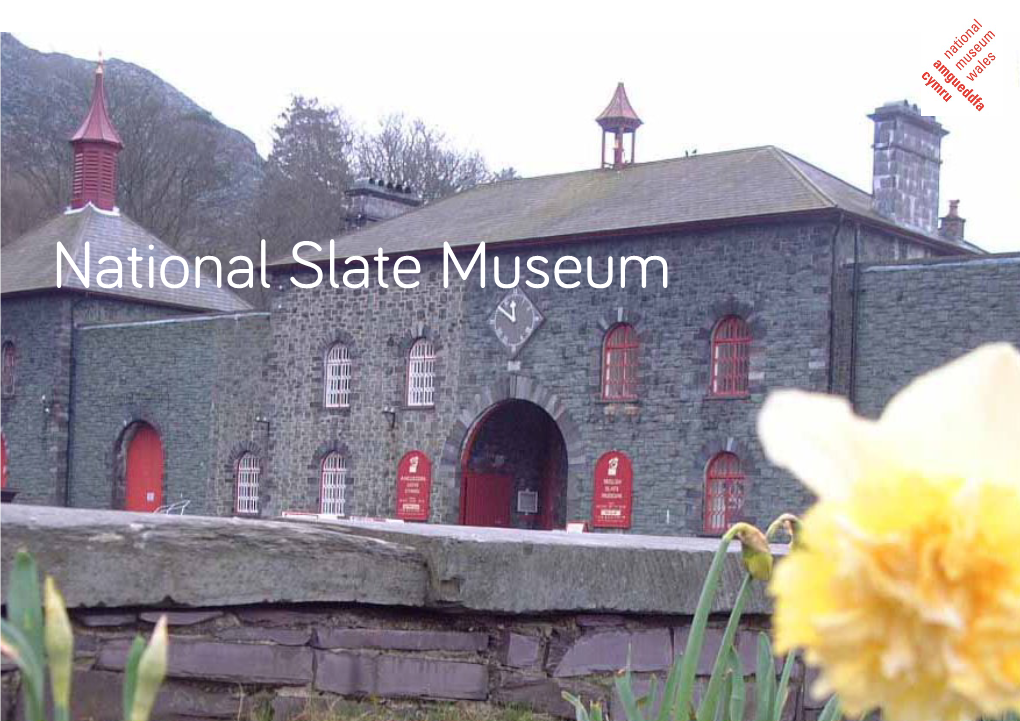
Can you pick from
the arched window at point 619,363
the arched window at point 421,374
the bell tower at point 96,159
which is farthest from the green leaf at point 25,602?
the bell tower at point 96,159

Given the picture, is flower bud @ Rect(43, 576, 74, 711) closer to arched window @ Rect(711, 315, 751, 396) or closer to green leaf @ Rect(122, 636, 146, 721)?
green leaf @ Rect(122, 636, 146, 721)

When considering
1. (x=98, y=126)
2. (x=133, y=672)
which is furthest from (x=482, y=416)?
(x=133, y=672)

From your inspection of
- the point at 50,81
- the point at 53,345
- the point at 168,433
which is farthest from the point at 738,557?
the point at 50,81

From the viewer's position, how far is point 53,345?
1405 inches

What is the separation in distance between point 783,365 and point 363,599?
21.0m

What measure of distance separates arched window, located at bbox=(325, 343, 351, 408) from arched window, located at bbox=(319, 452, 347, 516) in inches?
43.4

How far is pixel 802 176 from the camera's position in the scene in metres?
25.4

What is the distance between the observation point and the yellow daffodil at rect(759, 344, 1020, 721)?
28.9 inches

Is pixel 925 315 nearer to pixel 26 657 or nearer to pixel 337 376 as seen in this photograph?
pixel 337 376

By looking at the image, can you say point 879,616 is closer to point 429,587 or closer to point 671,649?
point 429,587

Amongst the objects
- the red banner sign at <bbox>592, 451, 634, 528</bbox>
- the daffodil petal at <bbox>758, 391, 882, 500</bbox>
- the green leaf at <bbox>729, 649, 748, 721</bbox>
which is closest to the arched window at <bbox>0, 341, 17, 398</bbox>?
the red banner sign at <bbox>592, 451, 634, 528</bbox>

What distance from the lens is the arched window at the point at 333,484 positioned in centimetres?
3031

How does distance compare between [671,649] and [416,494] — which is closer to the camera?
[671,649]

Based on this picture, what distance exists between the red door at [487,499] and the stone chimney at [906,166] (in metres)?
8.79
